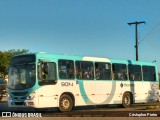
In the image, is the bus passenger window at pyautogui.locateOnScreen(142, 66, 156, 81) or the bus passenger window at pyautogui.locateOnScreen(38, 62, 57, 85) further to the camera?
the bus passenger window at pyautogui.locateOnScreen(142, 66, 156, 81)

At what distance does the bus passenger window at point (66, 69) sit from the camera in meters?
25.0

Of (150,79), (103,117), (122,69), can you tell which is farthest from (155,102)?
(103,117)

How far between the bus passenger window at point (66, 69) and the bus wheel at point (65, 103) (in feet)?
3.44

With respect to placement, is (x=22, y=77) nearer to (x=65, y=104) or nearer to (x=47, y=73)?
(x=47, y=73)

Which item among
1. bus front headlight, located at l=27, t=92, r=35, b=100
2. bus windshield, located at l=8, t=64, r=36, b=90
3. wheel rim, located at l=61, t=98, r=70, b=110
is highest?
bus windshield, located at l=8, t=64, r=36, b=90

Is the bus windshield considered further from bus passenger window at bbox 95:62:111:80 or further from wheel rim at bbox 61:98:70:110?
bus passenger window at bbox 95:62:111:80

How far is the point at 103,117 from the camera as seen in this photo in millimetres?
20281

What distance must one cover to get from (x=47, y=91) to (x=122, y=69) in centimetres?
711

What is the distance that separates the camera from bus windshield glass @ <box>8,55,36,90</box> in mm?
23812

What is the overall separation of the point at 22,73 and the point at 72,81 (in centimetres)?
294

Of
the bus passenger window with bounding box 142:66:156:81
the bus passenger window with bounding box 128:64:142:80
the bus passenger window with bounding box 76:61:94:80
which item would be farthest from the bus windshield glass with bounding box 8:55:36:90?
the bus passenger window with bounding box 142:66:156:81

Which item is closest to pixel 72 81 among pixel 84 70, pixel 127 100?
pixel 84 70

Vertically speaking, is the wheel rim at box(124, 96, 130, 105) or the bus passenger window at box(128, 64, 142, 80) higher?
the bus passenger window at box(128, 64, 142, 80)

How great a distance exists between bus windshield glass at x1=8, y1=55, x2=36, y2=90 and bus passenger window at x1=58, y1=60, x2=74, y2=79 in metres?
1.64
